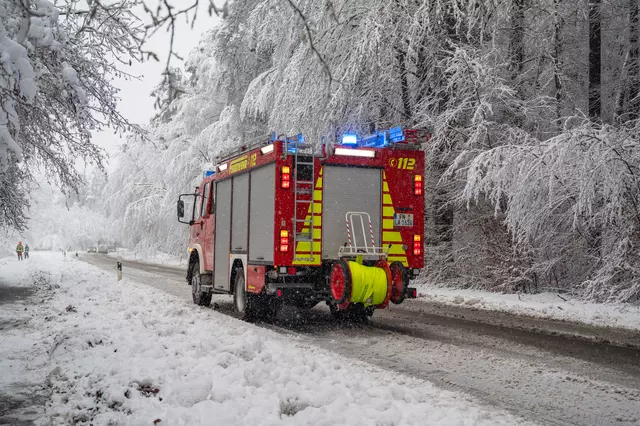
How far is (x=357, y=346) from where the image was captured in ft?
29.2

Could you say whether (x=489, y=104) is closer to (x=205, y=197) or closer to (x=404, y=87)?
(x=404, y=87)

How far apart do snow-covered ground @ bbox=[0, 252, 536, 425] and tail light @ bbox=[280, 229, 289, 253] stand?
1402 mm

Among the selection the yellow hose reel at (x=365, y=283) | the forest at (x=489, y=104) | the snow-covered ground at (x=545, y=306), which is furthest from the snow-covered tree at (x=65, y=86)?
the snow-covered ground at (x=545, y=306)

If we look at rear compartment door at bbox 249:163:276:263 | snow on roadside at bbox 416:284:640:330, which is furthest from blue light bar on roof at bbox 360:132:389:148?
snow on roadside at bbox 416:284:640:330

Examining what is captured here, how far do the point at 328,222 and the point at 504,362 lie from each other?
4.06 metres

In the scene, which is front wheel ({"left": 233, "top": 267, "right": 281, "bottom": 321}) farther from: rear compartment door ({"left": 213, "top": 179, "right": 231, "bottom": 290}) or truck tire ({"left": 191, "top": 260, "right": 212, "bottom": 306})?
truck tire ({"left": 191, "top": 260, "right": 212, "bottom": 306})

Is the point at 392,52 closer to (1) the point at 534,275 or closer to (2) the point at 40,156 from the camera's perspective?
(1) the point at 534,275

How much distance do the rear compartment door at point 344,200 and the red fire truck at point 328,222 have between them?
0.06 ft

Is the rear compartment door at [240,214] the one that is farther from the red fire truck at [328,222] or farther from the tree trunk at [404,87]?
the tree trunk at [404,87]

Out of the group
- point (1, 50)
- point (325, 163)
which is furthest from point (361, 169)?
point (1, 50)

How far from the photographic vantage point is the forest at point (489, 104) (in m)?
13.5

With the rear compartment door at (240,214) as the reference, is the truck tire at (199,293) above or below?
below

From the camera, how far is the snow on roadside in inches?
460

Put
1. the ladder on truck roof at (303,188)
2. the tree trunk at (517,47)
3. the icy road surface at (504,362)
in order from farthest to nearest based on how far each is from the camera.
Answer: the tree trunk at (517,47) → the ladder on truck roof at (303,188) → the icy road surface at (504,362)
